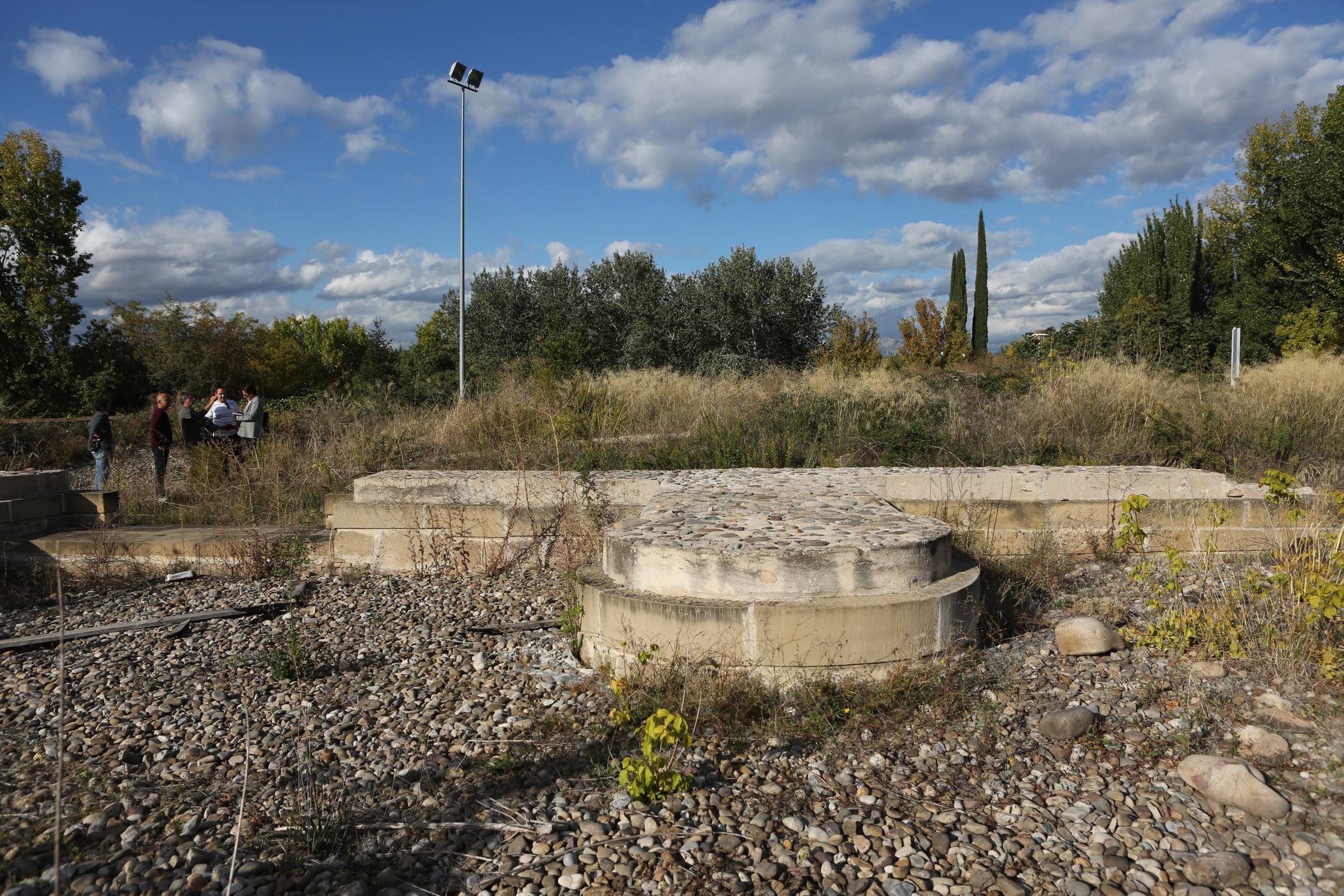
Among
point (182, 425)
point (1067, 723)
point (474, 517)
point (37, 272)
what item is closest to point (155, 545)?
point (474, 517)

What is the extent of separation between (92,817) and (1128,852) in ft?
10.1

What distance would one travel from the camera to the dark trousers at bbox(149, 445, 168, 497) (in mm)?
7859

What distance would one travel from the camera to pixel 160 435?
29.0ft

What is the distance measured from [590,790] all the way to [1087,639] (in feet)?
7.74

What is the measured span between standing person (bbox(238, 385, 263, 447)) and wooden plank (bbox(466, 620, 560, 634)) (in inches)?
226

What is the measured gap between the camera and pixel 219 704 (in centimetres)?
342

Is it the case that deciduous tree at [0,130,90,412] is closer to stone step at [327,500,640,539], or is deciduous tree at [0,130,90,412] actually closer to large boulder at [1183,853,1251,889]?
stone step at [327,500,640,539]

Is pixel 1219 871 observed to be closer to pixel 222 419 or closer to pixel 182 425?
pixel 222 419

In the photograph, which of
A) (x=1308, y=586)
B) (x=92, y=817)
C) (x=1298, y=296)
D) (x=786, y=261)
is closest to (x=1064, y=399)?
(x=1308, y=586)

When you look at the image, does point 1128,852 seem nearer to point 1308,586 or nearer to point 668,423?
point 1308,586

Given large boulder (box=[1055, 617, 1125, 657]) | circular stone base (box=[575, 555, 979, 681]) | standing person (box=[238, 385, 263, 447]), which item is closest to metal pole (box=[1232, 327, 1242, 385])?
large boulder (box=[1055, 617, 1125, 657])

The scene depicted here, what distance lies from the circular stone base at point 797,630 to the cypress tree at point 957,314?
26.2m

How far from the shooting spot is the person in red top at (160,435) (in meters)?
8.62

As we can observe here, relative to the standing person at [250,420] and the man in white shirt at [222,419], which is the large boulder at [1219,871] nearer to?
the standing person at [250,420]
